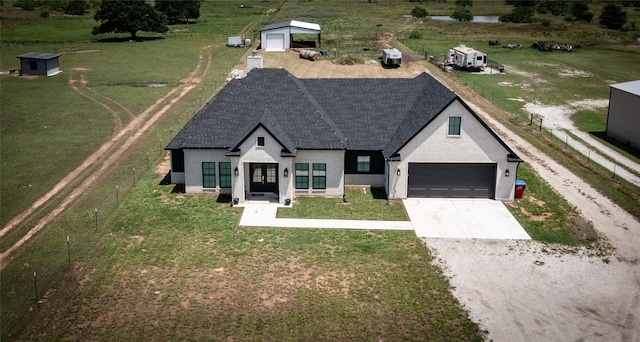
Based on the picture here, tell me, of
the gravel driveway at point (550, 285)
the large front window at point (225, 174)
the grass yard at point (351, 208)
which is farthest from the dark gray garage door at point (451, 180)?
the large front window at point (225, 174)

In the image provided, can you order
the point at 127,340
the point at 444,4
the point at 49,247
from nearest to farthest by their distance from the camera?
the point at 127,340, the point at 49,247, the point at 444,4

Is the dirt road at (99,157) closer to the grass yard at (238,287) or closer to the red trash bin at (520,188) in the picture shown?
the grass yard at (238,287)

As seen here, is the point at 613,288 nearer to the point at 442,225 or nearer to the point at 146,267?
the point at 442,225

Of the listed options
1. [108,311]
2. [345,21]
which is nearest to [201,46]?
[345,21]

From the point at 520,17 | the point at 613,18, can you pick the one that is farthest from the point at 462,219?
the point at 520,17

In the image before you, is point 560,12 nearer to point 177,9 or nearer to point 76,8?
point 177,9

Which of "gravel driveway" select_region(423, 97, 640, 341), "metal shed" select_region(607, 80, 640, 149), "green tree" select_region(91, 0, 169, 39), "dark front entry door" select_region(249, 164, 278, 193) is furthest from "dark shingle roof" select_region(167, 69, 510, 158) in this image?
"green tree" select_region(91, 0, 169, 39)
